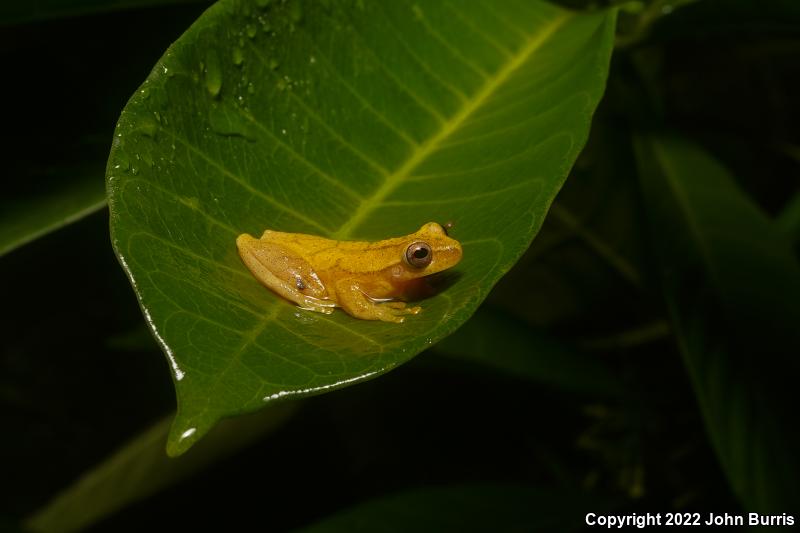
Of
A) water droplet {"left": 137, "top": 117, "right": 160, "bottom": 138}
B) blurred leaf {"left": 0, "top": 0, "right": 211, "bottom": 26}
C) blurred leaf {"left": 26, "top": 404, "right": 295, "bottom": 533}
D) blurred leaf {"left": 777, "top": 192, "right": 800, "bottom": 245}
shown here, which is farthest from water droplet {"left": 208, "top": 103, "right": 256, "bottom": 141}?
blurred leaf {"left": 777, "top": 192, "right": 800, "bottom": 245}

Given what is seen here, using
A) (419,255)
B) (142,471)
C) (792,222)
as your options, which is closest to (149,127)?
(419,255)

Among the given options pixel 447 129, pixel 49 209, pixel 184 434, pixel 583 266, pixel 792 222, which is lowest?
pixel 184 434

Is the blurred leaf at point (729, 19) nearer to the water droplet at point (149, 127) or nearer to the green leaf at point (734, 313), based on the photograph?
the green leaf at point (734, 313)

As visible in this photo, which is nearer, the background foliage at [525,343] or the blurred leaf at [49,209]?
the blurred leaf at [49,209]

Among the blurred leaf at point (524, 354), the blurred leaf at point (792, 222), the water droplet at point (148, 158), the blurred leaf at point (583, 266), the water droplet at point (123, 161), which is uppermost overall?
the blurred leaf at point (583, 266)

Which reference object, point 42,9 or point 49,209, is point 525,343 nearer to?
point 49,209

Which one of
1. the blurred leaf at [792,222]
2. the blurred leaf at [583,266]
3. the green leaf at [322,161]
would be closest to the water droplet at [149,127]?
the green leaf at [322,161]

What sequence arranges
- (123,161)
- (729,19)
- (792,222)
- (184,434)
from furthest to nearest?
1. (792,222)
2. (729,19)
3. (123,161)
4. (184,434)
